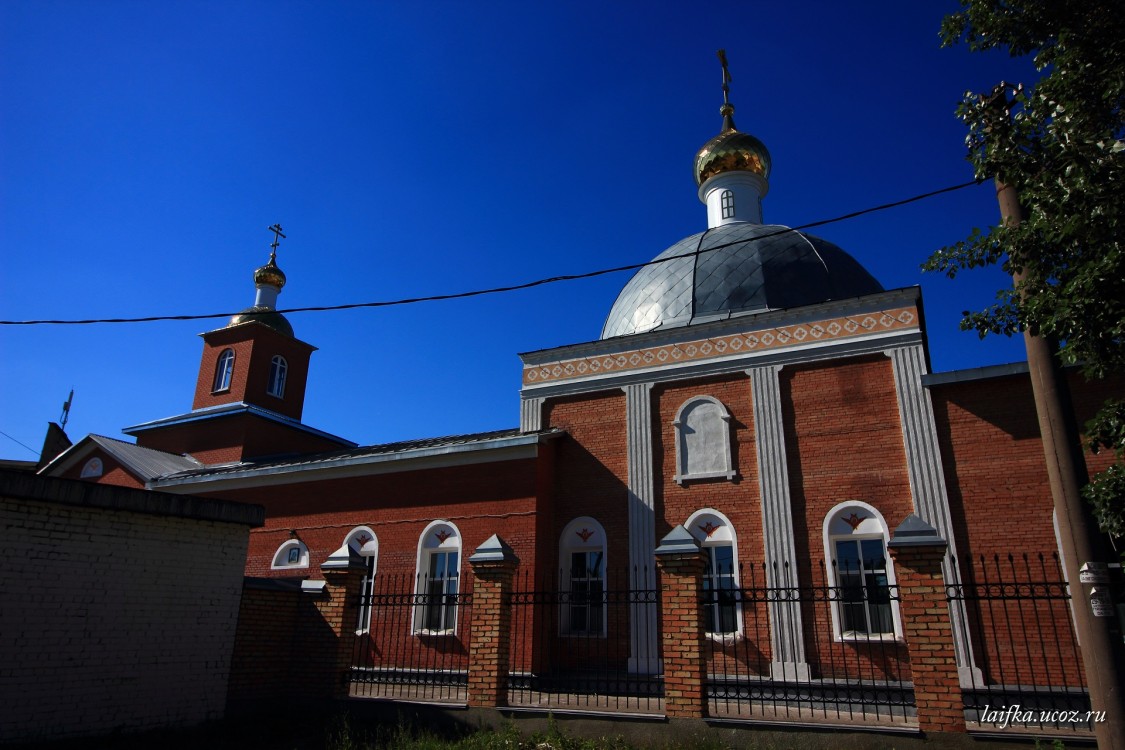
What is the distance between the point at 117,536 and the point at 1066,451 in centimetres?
918

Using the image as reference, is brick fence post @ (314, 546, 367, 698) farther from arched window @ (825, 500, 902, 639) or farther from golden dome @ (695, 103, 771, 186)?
golden dome @ (695, 103, 771, 186)

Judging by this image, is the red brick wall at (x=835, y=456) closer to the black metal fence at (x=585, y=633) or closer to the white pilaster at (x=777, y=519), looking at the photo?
the white pilaster at (x=777, y=519)

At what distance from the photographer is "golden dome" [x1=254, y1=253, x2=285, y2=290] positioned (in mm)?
23234

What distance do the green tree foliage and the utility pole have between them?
0.17 metres

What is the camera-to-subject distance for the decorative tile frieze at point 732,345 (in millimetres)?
12664

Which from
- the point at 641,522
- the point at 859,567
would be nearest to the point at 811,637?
the point at 859,567

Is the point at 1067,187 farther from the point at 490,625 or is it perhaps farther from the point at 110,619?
the point at 110,619

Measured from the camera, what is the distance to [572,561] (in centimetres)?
1366

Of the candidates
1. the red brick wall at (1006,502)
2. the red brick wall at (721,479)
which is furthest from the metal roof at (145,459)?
the red brick wall at (1006,502)

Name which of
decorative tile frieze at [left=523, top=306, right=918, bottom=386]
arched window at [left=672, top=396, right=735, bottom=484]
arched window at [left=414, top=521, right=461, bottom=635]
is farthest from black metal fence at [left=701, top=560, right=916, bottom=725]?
arched window at [left=414, top=521, right=461, bottom=635]

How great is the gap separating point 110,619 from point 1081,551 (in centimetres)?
911

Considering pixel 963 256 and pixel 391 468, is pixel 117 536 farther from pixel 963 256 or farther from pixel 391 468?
pixel 963 256

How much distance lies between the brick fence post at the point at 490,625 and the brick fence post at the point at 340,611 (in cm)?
187

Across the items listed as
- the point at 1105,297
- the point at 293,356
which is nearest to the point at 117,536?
the point at 1105,297
